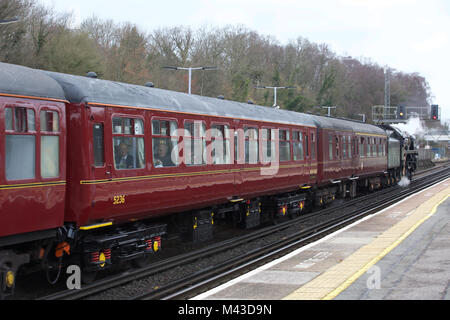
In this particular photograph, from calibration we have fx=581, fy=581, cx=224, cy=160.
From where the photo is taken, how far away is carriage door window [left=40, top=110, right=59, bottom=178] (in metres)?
8.86

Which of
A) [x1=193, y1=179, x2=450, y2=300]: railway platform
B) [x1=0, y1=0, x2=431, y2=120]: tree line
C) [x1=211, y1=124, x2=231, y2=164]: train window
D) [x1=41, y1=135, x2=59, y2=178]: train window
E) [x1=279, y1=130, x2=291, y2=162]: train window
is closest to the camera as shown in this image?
[x1=193, y1=179, x2=450, y2=300]: railway platform

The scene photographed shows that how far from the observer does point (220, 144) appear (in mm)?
14336

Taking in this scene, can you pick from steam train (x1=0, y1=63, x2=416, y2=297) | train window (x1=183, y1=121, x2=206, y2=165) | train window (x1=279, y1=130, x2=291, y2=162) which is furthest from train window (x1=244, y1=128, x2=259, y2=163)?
train window (x1=183, y1=121, x2=206, y2=165)

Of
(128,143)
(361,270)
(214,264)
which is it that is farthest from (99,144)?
(361,270)

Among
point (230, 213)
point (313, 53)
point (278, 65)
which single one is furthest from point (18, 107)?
→ point (313, 53)

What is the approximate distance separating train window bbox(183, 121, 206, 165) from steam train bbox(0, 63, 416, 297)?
0.08ft

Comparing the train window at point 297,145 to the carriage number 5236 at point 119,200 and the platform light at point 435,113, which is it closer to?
the carriage number 5236 at point 119,200

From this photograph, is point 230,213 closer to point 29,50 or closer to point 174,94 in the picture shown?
point 174,94

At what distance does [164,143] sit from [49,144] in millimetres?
3164

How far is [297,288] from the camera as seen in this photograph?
916cm

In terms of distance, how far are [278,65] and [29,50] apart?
48003 millimetres

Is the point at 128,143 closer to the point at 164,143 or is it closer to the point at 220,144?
the point at 164,143

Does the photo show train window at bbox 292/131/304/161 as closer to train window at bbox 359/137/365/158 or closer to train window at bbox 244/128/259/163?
train window at bbox 244/128/259/163

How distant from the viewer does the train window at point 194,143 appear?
12.7 metres
